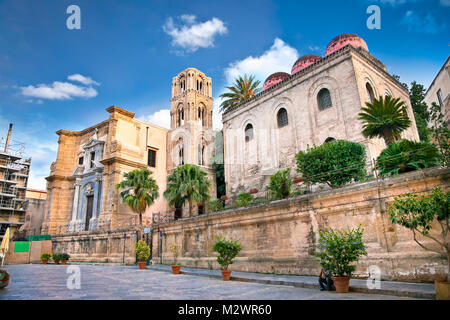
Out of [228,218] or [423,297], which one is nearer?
[423,297]

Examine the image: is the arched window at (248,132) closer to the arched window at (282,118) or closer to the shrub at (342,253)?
the arched window at (282,118)

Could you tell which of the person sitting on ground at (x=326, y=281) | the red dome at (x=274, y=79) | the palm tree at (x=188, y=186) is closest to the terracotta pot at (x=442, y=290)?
the person sitting on ground at (x=326, y=281)

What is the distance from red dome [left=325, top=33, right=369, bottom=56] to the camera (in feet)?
63.4

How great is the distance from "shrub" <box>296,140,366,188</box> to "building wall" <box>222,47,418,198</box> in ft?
8.41

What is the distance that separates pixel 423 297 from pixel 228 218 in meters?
8.45

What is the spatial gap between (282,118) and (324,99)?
3.48 meters

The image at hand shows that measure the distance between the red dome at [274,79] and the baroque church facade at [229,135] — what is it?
9 cm

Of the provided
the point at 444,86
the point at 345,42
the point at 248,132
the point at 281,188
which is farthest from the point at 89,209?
the point at 444,86

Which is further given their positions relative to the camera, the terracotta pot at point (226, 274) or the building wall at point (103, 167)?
the building wall at point (103, 167)

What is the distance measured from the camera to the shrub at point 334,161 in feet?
40.7

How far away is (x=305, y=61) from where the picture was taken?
21266mm

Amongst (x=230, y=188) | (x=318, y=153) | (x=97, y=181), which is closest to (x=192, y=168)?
(x=230, y=188)
